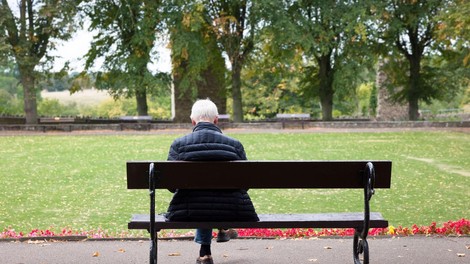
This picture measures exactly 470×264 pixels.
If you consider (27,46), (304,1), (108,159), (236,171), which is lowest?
(108,159)

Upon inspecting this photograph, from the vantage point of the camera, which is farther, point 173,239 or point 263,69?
point 263,69

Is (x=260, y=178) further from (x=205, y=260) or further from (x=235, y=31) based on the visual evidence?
(x=235, y=31)

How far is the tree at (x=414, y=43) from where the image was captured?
35.2m

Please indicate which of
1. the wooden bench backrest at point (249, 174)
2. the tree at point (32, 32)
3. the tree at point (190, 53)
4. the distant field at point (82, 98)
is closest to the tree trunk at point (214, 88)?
the tree at point (190, 53)

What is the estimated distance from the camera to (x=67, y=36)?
116ft

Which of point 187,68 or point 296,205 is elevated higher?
point 187,68

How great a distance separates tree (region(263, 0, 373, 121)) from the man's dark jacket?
90.0 ft

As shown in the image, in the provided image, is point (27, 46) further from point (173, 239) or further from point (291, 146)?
point (173, 239)

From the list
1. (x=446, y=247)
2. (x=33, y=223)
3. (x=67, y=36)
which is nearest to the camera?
(x=446, y=247)

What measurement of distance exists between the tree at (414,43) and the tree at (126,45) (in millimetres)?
11615

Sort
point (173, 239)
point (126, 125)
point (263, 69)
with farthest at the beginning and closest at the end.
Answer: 1. point (263, 69)
2. point (126, 125)
3. point (173, 239)

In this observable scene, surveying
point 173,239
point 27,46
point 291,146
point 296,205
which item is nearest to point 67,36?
point 27,46

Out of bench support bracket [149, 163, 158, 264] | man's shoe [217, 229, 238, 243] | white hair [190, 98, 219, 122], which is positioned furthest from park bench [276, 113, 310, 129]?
bench support bracket [149, 163, 158, 264]

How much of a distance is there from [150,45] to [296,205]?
79.2 ft
